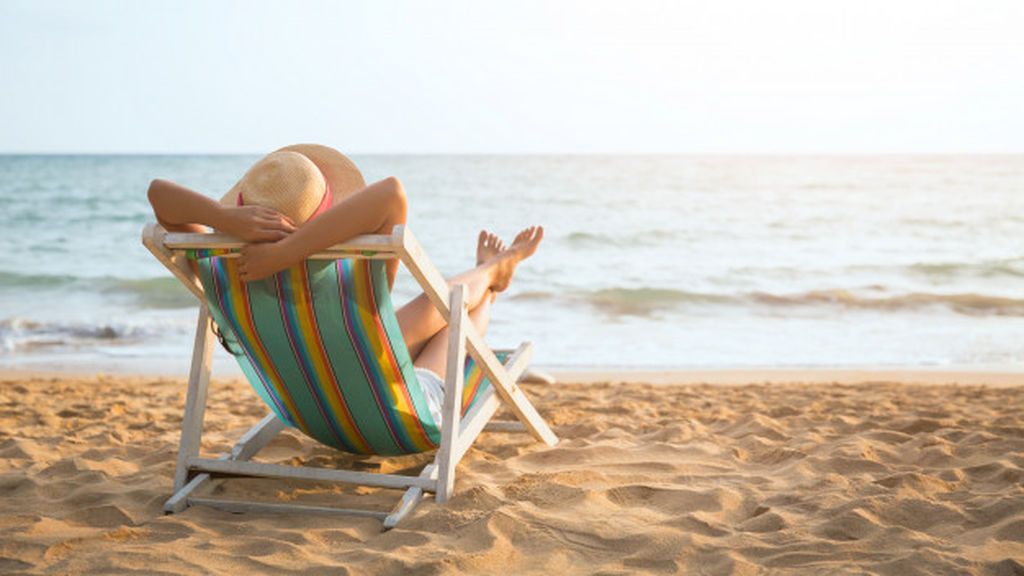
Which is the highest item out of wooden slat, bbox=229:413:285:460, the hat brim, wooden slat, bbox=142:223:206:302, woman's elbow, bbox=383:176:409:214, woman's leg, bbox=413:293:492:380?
the hat brim

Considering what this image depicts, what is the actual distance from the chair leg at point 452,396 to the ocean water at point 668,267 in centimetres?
409

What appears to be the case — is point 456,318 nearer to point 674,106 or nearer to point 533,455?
point 533,455

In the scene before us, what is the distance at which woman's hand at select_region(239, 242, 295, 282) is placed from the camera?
8.94ft

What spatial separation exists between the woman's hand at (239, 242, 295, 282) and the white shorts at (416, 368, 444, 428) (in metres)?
0.72

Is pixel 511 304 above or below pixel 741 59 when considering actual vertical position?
below

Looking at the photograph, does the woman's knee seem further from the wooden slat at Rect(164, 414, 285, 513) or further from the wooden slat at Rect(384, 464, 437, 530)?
the wooden slat at Rect(164, 414, 285, 513)

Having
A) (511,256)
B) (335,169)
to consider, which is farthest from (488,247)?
(335,169)

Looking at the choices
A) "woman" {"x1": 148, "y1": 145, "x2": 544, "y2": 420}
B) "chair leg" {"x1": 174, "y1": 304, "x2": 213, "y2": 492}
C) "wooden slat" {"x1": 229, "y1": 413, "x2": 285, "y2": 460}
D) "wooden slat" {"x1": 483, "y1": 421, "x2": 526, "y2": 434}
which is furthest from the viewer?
"wooden slat" {"x1": 483, "y1": 421, "x2": 526, "y2": 434}

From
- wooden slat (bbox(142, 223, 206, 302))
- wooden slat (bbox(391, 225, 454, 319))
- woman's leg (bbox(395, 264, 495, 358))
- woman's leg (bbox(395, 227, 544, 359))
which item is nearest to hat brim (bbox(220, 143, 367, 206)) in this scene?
wooden slat (bbox(142, 223, 206, 302))

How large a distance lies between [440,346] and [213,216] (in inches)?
42.6

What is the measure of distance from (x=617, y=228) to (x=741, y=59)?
11.8 metres

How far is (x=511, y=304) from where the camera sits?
34.5 ft

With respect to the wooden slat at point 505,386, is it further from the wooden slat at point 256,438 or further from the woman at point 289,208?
the wooden slat at point 256,438

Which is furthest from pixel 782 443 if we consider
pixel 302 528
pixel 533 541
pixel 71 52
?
pixel 71 52
